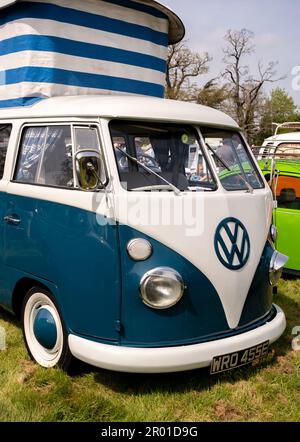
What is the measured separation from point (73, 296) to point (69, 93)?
1926mm

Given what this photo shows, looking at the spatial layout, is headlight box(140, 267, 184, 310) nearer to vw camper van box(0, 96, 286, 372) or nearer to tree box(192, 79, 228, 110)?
vw camper van box(0, 96, 286, 372)

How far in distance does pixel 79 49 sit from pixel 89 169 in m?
1.61

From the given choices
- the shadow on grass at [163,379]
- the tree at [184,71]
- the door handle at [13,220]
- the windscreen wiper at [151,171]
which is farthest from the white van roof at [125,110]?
the tree at [184,71]

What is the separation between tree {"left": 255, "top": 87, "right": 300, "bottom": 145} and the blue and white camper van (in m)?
29.8

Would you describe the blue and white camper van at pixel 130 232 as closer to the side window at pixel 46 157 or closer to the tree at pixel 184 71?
the side window at pixel 46 157

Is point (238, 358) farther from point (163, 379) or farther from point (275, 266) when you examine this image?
point (275, 266)

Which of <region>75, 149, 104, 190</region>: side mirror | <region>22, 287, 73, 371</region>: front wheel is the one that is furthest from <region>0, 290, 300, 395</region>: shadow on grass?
<region>75, 149, 104, 190</region>: side mirror

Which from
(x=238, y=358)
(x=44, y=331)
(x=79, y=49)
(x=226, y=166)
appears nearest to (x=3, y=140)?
(x=79, y=49)

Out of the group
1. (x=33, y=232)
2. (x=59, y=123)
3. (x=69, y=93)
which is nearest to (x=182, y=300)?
(x=33, y=232)

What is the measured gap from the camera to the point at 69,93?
4.21m

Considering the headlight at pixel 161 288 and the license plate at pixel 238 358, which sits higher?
the headlight at pixel 161 288

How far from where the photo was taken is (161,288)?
310cm

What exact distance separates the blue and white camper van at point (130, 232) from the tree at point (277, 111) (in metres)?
29.8

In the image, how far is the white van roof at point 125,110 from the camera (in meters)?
3.32
